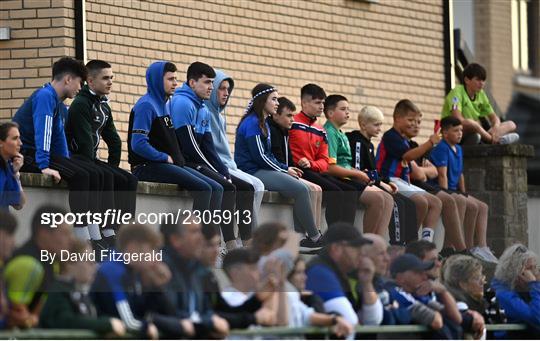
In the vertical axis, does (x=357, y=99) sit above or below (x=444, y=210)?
above

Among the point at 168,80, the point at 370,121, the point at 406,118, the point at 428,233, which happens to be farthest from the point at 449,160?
the point at 168,80

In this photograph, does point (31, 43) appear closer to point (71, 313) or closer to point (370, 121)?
point (370, 121)

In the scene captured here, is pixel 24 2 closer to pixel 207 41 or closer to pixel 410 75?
pixel 207 41

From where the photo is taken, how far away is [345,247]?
10570mm

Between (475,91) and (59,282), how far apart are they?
9.14 m

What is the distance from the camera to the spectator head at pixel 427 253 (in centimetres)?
1173

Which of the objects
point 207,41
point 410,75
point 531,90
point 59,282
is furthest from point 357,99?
point 531,90

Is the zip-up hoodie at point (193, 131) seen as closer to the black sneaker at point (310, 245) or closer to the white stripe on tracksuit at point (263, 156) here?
the white stripe on tracksuit at point (263, 156)

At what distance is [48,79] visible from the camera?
1460 centimetres

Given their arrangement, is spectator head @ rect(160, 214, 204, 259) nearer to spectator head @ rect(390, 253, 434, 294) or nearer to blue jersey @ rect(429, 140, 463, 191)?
spectator head @ rect(390, 253, 434, 294)

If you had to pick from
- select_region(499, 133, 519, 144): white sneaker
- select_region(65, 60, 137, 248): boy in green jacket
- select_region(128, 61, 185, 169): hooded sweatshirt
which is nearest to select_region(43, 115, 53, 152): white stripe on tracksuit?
select_region(65, 60, 137, 248): boy in green jacket

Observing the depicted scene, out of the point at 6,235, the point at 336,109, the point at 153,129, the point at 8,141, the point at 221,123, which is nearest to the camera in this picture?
the point at 6,235

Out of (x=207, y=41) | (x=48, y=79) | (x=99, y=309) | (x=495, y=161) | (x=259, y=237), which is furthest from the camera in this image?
(x=495, y=161)
